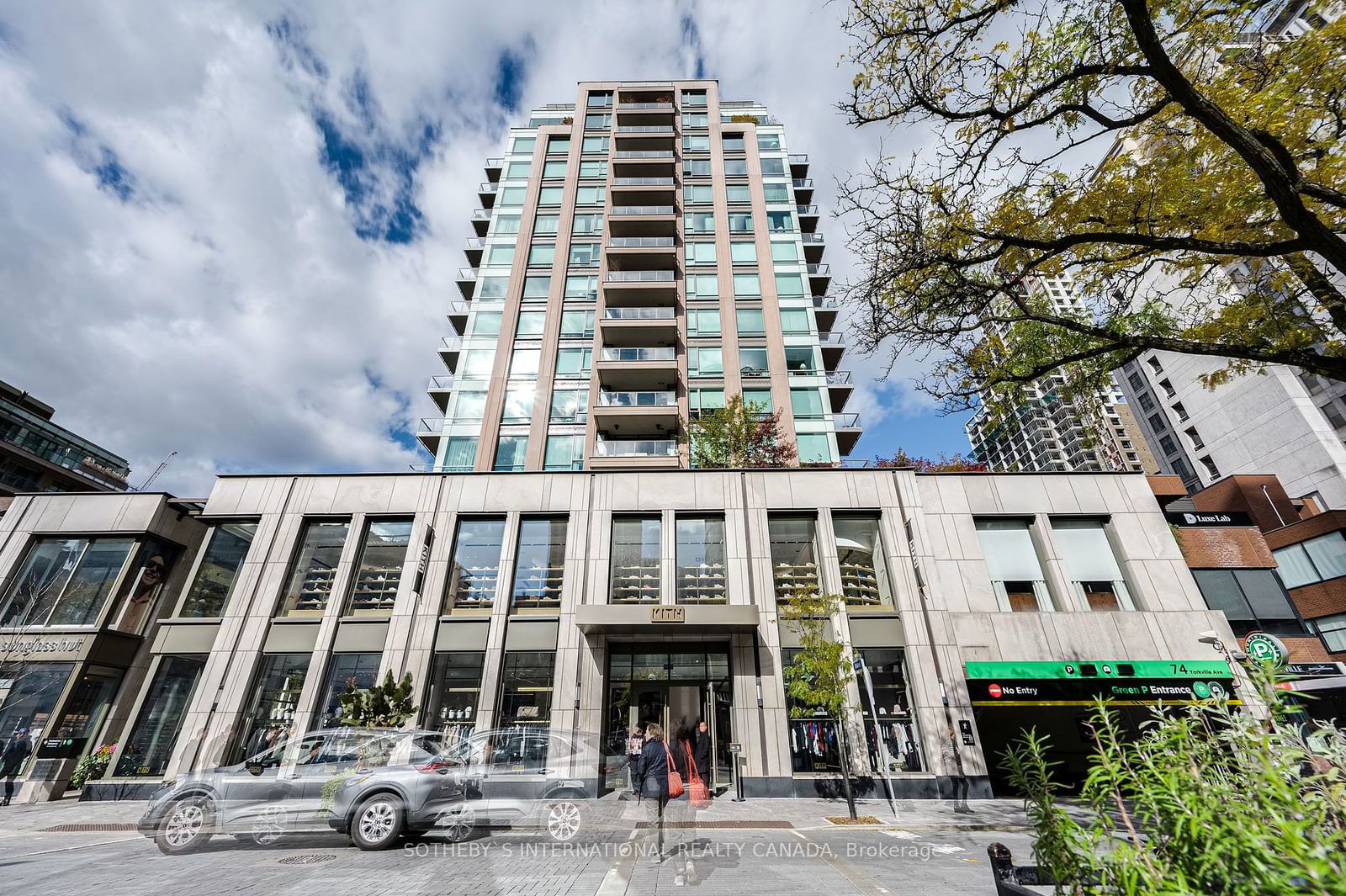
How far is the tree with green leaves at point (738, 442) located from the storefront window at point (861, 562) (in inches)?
237

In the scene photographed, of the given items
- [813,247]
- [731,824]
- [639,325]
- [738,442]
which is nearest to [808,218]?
[813,247]

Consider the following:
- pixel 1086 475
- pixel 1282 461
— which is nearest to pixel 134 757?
pixel 1086 475

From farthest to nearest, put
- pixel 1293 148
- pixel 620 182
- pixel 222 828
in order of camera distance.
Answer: pixel 620 182, pixel 222 828, pixel 1293 148

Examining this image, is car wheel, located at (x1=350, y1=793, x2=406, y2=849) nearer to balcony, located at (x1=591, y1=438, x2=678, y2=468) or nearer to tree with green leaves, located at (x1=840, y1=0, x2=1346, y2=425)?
tree with green leaves, located at (x1=840, y1=0, x2=1346, y2=425)

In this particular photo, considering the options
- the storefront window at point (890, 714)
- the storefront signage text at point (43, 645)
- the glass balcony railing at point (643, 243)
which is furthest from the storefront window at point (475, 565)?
the glass balcony railing at point (643, 243)

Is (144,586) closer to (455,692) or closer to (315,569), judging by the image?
(315,569)

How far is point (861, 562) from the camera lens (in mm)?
17906

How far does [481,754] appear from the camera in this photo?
1039cm

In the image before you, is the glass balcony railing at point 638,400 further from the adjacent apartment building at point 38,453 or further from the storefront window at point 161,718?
the adjacent apartment building at point 38,453

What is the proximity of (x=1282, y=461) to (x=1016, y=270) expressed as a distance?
43.2m

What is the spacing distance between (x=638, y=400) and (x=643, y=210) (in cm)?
1411

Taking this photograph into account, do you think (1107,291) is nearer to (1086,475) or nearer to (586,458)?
(1086,475)

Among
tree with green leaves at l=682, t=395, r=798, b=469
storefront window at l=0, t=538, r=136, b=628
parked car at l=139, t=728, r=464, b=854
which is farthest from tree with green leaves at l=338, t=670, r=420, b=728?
tree with green leaves at l=682, t=395, r=798, b=469

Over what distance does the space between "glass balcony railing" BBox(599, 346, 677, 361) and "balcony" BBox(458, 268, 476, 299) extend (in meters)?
10.9
